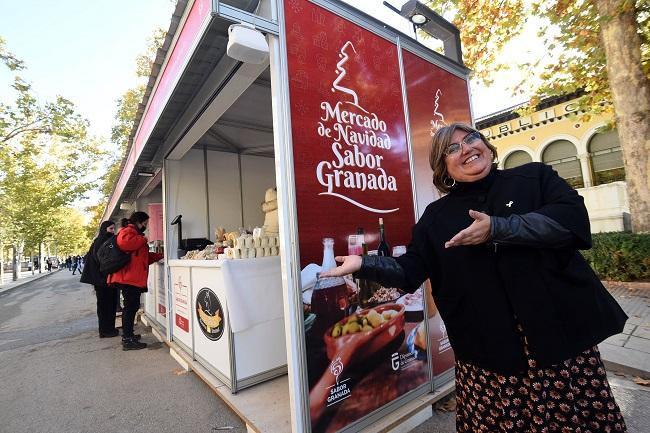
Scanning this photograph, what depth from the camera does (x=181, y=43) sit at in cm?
262

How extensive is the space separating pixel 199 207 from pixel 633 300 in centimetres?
758

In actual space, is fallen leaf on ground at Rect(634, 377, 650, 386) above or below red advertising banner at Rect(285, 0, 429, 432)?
below

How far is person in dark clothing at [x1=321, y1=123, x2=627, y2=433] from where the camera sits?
1.23 metres

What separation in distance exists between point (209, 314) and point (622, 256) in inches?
325

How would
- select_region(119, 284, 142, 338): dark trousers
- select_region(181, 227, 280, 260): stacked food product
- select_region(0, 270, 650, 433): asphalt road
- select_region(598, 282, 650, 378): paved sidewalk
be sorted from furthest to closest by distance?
select_region(119, 284, 142, 338): dark trousers < select_region(598, 282, 650, 378): paved sidewalk < select_region(181, 227, 280, 260): stacked food product < select_region(0, 270, 650, 433): asphalt road

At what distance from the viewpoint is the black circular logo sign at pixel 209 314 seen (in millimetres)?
3219

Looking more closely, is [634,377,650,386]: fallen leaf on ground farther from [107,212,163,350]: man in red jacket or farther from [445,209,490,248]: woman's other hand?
[107,212,163,350]: man in red jacket

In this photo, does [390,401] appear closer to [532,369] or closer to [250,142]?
[532,369]

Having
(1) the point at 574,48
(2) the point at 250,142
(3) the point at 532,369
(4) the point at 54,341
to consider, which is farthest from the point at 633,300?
(4) the point at 54,341

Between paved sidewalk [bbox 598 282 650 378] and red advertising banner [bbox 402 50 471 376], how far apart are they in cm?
178

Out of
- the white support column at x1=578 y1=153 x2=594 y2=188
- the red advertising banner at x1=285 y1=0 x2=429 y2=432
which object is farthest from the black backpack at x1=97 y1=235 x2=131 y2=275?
the white support column at x1=578 y1=153 x2=594 y2=188

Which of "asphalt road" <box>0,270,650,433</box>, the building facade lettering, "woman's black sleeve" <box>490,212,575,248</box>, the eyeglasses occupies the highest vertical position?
the building facade lettering

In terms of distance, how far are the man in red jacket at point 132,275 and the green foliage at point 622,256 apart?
906 cm

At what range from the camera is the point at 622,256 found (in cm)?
702
